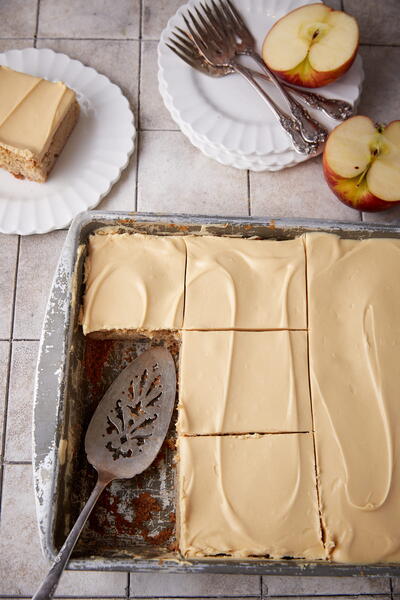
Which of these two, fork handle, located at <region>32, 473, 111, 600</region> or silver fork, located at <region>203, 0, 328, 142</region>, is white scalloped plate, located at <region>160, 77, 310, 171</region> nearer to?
silver fork, located at <region>203, 0, 328, 142</region>

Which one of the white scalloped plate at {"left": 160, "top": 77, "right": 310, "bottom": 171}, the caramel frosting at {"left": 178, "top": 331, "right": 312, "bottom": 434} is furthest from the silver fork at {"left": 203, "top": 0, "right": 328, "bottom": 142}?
the caramel frosting at {"left": 178, "top": 331, "right": 312, "bottom": 434}

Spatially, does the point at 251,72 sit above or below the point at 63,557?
above

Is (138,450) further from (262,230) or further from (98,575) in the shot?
(262,230)

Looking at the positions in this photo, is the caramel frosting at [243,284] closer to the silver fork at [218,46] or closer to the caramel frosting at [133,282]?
the caramel frosting at [133,282]

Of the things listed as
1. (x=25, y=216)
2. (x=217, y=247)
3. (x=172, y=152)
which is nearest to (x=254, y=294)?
(x=217, y=247)

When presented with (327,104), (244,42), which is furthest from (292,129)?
(244,42)

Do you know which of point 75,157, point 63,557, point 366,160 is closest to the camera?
point 63,557

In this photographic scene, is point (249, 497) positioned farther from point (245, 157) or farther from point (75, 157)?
point (75, 157)

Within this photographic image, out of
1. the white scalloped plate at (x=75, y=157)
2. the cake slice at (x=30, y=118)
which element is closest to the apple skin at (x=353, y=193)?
the white scalloped plate at (x=75, y=157)
